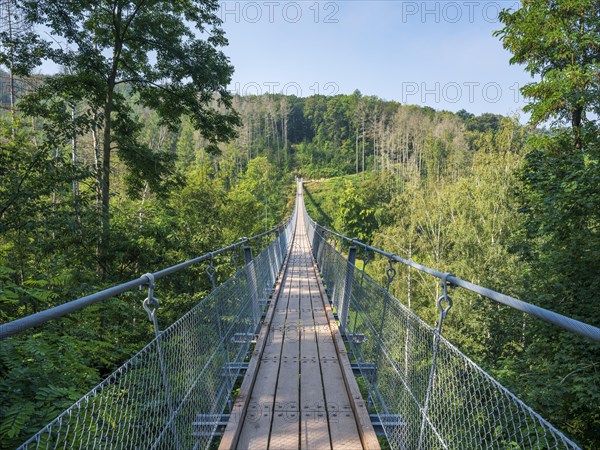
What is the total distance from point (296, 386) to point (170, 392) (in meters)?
1.69

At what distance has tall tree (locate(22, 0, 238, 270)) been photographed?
7.57 m

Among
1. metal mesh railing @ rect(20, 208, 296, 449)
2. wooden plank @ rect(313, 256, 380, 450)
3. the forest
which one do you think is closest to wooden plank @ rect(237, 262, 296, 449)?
metal mesh railing @ rect(20, 208, 296, 449)

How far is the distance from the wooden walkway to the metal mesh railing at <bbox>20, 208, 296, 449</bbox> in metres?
0.22

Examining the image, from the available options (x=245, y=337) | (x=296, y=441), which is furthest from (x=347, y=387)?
(x=245, y=337)

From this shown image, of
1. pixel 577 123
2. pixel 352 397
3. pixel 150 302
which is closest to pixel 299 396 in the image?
pixel 352 397

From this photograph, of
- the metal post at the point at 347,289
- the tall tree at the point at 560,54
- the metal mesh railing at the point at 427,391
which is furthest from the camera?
the tall tree at the point at 560,54

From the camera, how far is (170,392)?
69.3 inches

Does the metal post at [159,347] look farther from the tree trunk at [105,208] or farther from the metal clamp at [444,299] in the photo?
the tree trunk at [105,208]

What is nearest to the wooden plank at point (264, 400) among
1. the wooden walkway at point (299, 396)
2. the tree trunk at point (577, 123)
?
the wooden walkway at point (299, 396)

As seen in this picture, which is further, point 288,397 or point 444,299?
point 288,397

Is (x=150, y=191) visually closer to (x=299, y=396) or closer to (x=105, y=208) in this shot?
(x=105, y=208)

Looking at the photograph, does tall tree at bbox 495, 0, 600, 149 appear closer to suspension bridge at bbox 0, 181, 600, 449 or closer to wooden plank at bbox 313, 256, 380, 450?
suspension bridge at bbox 0, 181, 600, 449

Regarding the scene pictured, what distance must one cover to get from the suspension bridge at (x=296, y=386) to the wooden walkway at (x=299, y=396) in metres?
0.01

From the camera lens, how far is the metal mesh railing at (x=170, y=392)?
1.34 meters
